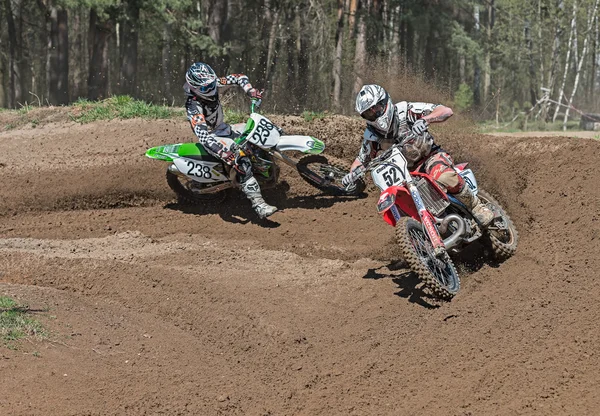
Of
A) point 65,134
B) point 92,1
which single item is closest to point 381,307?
point 65,134


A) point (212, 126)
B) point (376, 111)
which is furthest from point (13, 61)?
point (376, 111)

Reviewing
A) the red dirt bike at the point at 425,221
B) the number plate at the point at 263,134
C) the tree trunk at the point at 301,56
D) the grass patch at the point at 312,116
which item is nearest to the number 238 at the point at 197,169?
the number plate at the point at 263,134

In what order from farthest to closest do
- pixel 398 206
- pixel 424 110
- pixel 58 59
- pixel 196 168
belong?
pixel 58 59 < pixel 196 168 < pixel 424 110 < pixel 398 206

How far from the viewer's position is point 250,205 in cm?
1217

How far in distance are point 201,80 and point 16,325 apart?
5.25 meters

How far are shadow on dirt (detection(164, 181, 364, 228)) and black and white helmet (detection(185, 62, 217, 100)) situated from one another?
5.79 feet

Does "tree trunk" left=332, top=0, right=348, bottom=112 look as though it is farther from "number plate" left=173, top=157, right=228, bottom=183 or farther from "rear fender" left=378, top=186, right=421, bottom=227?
"rear fender" left=378, top=186, right=421, bottom=227

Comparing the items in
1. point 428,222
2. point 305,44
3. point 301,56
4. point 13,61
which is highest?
point 428,222

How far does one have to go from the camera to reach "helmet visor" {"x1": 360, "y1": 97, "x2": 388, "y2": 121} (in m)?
8.95

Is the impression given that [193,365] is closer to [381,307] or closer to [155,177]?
[381,307]

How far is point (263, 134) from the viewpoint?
1145 cm

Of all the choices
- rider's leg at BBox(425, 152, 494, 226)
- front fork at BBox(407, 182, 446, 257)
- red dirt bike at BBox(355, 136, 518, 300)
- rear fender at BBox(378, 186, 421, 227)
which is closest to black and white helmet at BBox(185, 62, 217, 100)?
red dirt bike at BBox(355, 136, 518, 300)

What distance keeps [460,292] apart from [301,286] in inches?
80.2

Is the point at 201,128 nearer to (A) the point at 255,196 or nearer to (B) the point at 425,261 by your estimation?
(A) the point at 255,196
